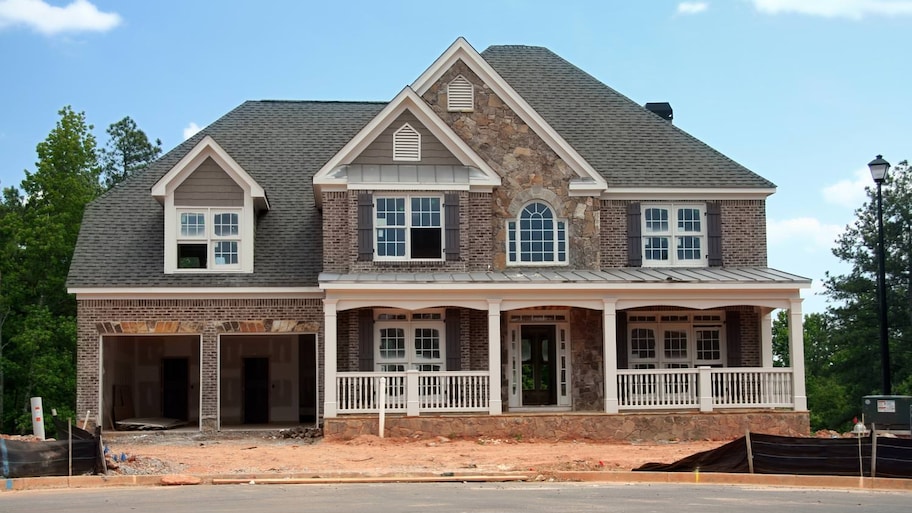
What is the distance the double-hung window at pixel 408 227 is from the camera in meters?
26.0

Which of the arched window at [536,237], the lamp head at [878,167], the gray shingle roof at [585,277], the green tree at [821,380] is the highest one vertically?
the lamp head at [878,167]

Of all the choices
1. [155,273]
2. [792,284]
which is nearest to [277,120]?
[155,273]

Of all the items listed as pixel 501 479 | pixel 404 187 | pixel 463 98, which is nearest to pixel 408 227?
pixel 404 187

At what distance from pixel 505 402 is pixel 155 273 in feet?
29.0

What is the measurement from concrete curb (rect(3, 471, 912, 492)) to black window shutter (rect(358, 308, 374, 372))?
7248 mm

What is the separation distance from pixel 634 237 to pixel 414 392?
275 inches

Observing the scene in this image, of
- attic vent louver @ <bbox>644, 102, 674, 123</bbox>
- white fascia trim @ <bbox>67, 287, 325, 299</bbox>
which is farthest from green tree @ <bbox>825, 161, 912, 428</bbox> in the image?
white fascia trim @ <bbox>67, 287, 325, 299</bbox>

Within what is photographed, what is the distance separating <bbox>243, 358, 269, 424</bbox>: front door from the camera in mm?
30922

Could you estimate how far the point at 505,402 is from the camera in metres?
26.3

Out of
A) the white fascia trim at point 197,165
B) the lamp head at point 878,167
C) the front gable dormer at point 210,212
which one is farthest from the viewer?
the front gable dormer at point 210,212

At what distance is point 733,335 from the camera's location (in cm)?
2709

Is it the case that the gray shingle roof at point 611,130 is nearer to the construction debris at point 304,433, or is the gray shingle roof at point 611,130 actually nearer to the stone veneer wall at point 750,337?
the stone veneer wall at point 750,337

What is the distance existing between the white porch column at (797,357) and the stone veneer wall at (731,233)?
251 cm

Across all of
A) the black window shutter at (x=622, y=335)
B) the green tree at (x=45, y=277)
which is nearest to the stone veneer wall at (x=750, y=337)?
the black window shutter at (x=622, y=335)
